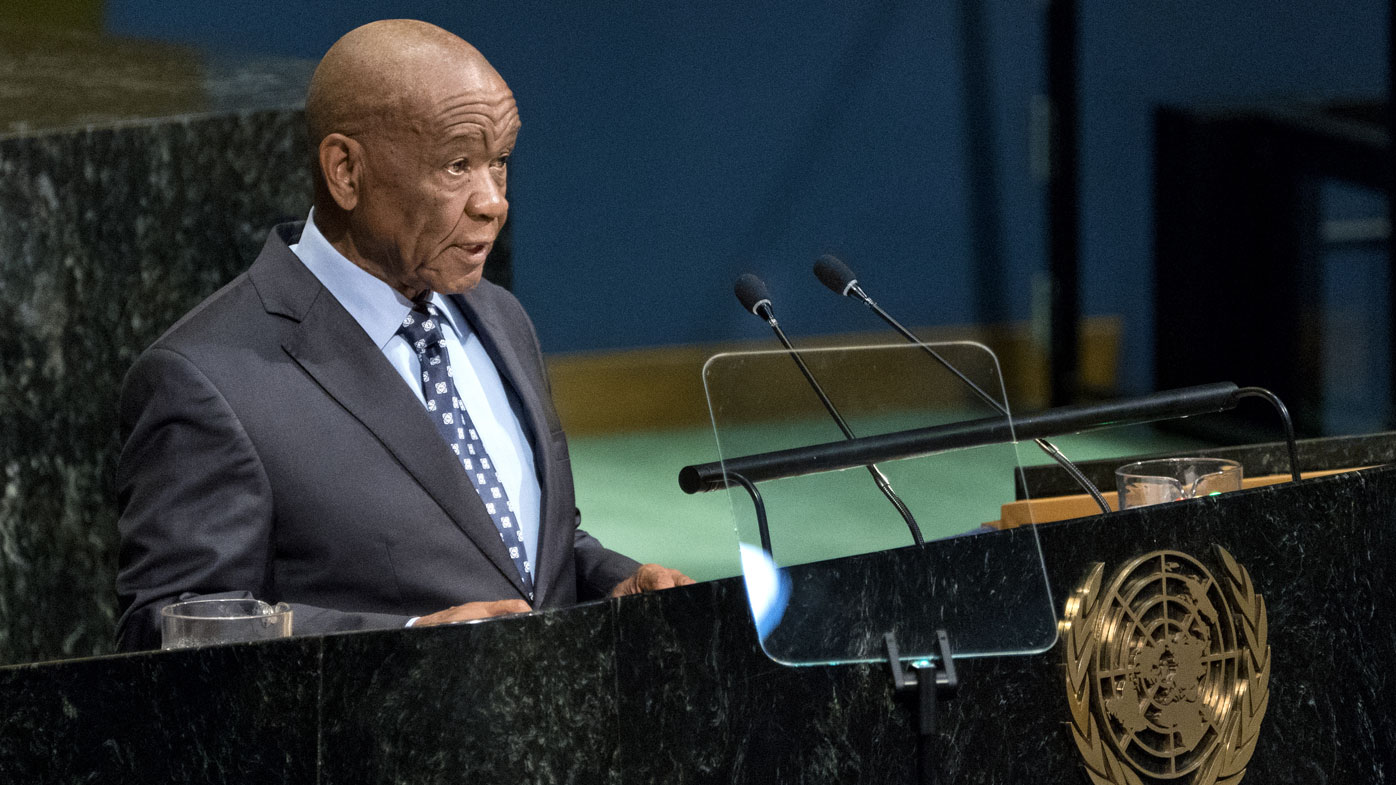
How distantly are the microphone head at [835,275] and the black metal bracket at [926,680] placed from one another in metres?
0.51

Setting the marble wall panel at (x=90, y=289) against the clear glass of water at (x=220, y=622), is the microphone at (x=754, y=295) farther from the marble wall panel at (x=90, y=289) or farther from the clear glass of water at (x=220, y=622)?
the marble wall panel at (x=90, y=289)

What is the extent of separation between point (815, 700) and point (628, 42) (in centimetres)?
562

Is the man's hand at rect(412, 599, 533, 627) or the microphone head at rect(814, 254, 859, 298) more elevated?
the microphone head at rect(814, 254, 859, 298)

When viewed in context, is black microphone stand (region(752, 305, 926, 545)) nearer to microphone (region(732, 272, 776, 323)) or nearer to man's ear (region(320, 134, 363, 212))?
microphone (region(732, 272, 776, 323))

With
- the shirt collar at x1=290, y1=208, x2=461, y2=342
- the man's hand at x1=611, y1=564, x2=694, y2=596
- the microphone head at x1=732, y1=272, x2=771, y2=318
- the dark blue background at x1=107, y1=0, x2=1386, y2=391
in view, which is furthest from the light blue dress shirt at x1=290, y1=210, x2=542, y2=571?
the dark blue background at x1=107, y1=0, x2=1386, y2=391

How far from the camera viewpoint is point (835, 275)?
2162 millimetres

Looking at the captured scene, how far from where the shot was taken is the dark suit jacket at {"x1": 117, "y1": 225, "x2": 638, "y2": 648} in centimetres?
207

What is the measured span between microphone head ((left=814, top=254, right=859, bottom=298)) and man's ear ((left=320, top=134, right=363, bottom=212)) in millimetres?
582

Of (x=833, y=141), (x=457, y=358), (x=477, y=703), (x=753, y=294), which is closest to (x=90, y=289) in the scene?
(x=457, y=358)

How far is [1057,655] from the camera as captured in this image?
1868 millimetres

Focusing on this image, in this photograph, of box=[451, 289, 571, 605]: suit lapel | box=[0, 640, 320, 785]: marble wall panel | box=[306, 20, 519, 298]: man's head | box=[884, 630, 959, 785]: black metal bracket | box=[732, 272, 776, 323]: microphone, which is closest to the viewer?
box=[0, 640, 320, 785]: marble wall panel

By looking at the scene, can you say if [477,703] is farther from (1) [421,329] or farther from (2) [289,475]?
(1) [421,329]

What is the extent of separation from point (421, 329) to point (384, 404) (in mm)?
158

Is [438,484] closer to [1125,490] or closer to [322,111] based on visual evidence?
[322,111]
